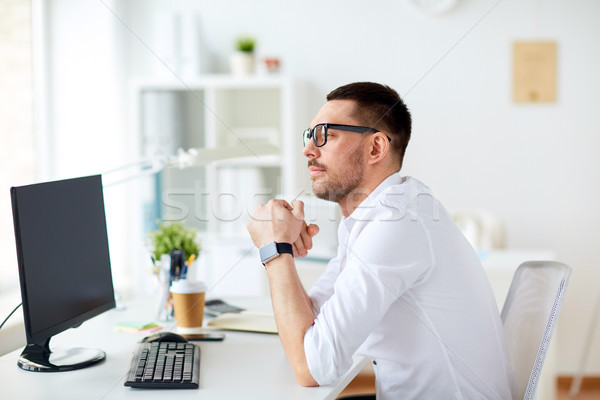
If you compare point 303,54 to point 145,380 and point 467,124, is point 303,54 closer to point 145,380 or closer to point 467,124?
point 467,124

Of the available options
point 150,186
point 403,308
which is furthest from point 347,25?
point 403,308

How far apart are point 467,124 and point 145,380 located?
2579 millimetres

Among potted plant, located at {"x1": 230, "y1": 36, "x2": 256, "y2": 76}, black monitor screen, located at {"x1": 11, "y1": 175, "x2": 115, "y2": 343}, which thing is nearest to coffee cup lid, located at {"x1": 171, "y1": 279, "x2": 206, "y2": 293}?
black monitor screen, located at {"x1": 11, "y1": 175, "x2": 115, "y2": 343}

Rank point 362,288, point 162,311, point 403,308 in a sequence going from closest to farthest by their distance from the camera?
point 362,288 → point 403,308 → point 162,311

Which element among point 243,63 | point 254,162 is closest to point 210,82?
point 243,63

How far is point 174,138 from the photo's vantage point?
141 inches

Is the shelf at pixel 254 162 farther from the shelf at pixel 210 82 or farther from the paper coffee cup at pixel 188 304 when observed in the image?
the paper coffee cup at pixel 188 304

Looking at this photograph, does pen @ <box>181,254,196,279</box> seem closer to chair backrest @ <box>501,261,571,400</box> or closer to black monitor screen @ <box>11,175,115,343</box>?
black monitor screen @ <box>11,175,115,343</box>

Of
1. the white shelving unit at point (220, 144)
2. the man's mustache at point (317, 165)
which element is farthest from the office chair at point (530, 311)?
the white shelving unit at point (220, 144)

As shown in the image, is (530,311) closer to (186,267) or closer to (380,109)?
(380,109)

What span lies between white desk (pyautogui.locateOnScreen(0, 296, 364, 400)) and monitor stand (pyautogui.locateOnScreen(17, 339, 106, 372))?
2 centimetres

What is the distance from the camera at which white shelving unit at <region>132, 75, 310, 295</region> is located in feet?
11.3

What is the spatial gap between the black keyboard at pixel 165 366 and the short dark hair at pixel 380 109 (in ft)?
2.28

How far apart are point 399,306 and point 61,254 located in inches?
30.3
